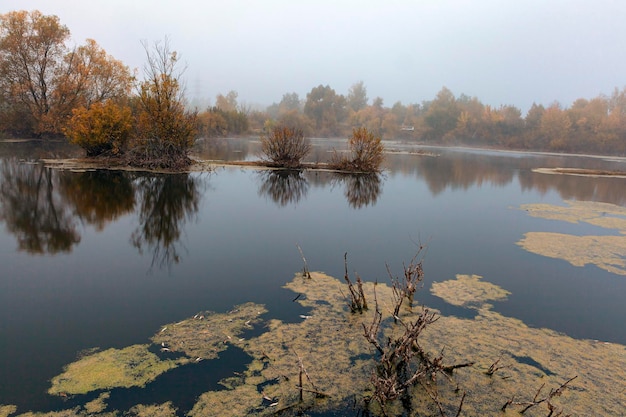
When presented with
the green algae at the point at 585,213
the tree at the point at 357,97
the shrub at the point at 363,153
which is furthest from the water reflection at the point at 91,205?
the tree at the point at 357,97

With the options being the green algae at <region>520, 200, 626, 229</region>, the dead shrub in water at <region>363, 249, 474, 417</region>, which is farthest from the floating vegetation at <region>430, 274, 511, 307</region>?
the green algae at <region>520, 200, 626, 229</region>

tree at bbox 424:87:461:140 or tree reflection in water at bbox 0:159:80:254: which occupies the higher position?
tree at bbox 424:87:461:140

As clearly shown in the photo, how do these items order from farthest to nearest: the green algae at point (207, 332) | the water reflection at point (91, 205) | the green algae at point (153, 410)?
1. the water reflection at point (91, 205)
2. the green algae at point (207, 332)
3. the green algae at point (153, 410)

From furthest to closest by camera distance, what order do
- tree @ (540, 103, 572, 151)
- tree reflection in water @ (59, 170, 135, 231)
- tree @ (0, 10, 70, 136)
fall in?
tree @ (540, 103, 572, 151)
tree @ (0, 10, 70, 136)
tree reflection in water @ (59, 170, 135, 231)

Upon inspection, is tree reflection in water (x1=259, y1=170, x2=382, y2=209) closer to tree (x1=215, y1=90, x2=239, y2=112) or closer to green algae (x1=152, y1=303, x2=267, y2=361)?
green algae (x1=152, y1=303, x2=267, y2=361)

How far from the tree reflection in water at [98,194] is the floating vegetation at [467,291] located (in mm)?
7820

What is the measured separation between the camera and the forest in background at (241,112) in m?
37.8

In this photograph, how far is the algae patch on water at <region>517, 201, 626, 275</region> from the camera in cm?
848

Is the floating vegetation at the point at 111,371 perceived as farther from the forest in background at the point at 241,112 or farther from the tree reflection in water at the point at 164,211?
the forest in background at the point at 241,112

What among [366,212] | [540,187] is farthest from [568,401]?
[540,187]

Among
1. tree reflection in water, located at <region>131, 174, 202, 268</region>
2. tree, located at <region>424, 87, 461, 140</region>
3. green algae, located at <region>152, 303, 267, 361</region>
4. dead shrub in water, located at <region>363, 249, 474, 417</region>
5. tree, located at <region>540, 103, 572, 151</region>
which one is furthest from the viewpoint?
tree, located at <region>424, 87, 461, 140</region>

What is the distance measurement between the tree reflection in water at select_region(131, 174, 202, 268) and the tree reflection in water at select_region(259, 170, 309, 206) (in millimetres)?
2857

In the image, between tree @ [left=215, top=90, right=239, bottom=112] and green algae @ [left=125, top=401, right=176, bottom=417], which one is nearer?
green algae @ [left=125, top=401, right=176, bottom=417]

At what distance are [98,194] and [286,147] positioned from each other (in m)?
12.5
